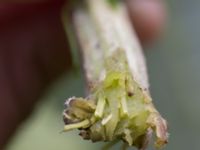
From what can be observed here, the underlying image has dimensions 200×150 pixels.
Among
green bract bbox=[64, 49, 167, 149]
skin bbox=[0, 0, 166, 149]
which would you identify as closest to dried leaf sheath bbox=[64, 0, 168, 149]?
green bract bbox=[64, 49, 167, 149]

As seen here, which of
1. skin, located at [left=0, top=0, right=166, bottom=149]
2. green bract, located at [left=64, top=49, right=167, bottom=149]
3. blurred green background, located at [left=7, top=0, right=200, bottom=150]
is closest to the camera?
green bract, located at [left=64, top=49, right=167, bottom=149]

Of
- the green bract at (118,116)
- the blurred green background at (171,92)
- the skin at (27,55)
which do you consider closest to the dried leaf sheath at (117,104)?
the green bract at (118,116)

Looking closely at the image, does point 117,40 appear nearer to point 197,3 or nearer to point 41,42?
point 41,42

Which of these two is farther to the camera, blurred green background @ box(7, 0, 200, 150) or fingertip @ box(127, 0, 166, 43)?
blurred green background @ box(7, 0, 200, 150)

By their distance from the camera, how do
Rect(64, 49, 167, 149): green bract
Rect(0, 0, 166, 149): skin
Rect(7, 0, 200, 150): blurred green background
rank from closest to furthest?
Rect(64, 49, 167, 149): green bract
Rect(0, 0, 166, 149): skin
Rect(7, 0, 200, 150): blurred green background

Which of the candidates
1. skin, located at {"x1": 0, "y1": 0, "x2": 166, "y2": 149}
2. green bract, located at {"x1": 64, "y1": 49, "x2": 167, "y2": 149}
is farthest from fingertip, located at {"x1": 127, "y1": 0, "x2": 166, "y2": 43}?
green bract, located at {"x1": 64, "y1": 49, "x2": 167, "y2": 149}

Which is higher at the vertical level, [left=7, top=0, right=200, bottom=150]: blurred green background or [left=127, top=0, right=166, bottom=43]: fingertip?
[left=127, top=0, right=166, bottom=43]: fingertip

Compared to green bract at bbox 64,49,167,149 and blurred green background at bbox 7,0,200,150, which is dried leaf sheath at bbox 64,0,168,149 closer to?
green bract at bbox 64,49,167,149
